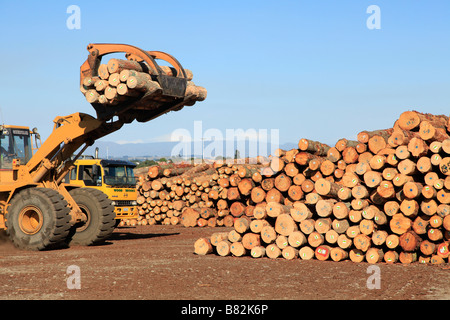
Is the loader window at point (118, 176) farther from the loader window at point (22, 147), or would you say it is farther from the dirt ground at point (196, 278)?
the dirt ground at point (196, 278)

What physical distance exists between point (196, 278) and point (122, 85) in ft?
15.5

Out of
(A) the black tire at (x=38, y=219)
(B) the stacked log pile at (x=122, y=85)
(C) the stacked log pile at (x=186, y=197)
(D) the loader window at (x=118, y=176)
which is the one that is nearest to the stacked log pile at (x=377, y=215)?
(A) the black tire at (x=38, y=219)

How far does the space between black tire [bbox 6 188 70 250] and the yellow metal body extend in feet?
13.8

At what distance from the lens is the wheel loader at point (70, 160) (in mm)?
12250

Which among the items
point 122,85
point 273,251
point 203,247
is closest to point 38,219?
point 122,85

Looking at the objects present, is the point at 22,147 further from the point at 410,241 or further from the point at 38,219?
the point at 410,241

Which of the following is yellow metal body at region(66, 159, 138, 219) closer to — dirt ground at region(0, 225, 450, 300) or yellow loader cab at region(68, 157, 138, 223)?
yellow loader cab at region(68, 157, 138, 223)

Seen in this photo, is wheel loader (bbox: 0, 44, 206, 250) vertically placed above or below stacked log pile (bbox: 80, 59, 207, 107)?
below

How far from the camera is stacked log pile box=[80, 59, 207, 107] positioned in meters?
11.5

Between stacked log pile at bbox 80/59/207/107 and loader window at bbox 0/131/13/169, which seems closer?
stacked log pile at bbox 80/59/207/107

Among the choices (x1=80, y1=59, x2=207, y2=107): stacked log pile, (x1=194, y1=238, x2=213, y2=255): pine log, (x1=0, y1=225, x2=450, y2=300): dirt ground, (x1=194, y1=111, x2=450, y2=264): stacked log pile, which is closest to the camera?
(x1=0, y1=225, x2=450, y2=300): dirt ground

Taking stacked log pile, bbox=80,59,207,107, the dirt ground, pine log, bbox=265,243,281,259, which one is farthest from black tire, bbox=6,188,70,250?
pine log, bbox=265,243,281,259
